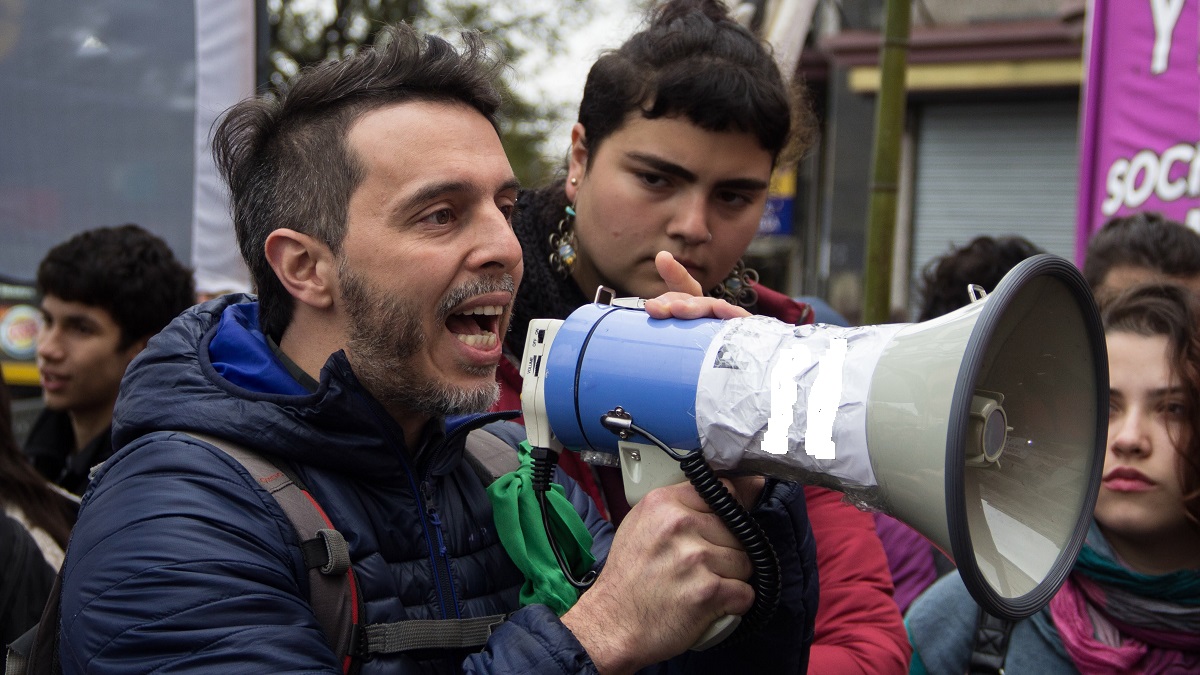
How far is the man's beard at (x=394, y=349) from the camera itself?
172cm

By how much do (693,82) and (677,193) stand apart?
0.24 m

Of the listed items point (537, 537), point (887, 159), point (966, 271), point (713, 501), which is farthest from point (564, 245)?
point (966, 271)

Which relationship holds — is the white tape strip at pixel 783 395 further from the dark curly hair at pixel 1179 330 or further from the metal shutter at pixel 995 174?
the metal shutter at pixel 995 174

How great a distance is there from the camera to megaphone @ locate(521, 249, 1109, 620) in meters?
1.41

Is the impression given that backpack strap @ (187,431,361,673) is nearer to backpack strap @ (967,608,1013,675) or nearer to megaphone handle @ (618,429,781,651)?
megaphone handle @ (618,429,781,651)

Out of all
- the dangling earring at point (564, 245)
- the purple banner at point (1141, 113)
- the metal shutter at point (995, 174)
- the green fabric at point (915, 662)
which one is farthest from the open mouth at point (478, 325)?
the metal shutter at point (995, 174)

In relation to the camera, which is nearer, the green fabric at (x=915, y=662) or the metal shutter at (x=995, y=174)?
the green fabric at (x=915, y=662)

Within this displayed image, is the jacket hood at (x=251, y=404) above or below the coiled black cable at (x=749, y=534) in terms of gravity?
above

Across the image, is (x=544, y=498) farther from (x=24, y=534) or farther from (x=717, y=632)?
(x=24, y=534)

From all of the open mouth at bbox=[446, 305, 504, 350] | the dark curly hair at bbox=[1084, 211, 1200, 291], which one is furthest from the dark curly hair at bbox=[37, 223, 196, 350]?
the dark curly hair at bbox=[1084, 211, 1200, 291]

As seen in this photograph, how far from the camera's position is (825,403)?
151cm

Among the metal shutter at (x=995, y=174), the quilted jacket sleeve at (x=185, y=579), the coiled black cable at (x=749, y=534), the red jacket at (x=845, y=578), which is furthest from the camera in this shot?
the metal shutter at (x=995, y=174)

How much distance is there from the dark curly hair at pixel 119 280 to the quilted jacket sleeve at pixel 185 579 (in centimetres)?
230

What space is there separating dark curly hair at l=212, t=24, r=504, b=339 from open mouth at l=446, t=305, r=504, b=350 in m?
0.22
